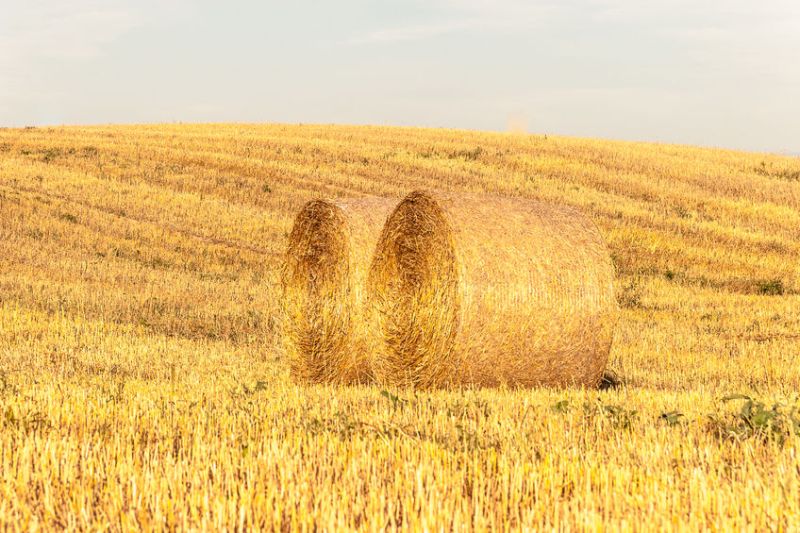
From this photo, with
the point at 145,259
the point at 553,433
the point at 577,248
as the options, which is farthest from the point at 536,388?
the point at 145,259

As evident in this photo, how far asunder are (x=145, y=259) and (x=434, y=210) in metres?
12.4

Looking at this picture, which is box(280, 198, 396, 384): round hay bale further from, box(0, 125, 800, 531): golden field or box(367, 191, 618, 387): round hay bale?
box(0, 125, 800, 531): golden field

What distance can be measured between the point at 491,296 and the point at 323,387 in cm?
215

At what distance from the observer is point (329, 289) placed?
38.0 feet

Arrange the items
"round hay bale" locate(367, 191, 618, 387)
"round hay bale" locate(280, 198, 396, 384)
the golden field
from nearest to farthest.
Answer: the golden field < "round hay bale" locate(367, 191, 618, 387) < "round hay bale" locate(280, 198, 396, 384)

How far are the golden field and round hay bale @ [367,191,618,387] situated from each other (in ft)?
1.85

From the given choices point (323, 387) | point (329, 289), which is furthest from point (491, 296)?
point (329, 289)

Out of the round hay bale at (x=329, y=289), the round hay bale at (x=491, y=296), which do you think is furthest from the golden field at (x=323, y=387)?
the round hay bale at (x=329, y=289)

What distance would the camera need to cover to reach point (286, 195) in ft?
93.9

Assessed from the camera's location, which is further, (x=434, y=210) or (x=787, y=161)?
(x=787, y=161)

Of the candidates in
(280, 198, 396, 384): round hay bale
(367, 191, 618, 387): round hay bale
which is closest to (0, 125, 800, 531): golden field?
(367, 191, 618, 387): round hay bale

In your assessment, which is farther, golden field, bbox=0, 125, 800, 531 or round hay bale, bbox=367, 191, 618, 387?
round hay bale, bbox=367, 191, 618, 387

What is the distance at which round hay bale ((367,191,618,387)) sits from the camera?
9539 millimetres

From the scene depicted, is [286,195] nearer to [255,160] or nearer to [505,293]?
[255,160]
